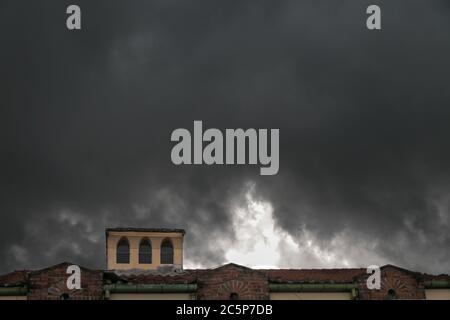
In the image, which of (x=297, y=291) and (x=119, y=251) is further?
(x=119, y=251)

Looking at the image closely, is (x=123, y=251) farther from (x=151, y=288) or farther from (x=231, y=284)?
(x=231, y=284)

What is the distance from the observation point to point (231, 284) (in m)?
34.7

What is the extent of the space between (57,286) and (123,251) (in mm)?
14811

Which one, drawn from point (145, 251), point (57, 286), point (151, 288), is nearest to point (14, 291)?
point (57, 286)

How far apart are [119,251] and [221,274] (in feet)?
49.0

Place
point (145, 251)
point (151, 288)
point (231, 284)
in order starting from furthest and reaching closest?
point (145, 251) < point (231, 284) < point (151, 288)

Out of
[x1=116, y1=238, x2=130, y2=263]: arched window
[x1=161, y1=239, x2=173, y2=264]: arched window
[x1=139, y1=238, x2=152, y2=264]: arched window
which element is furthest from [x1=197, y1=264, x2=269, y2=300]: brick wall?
[x1=116, y1=238, x2=130, y2=263]: arched window

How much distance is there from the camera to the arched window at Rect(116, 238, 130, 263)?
4831 cm
